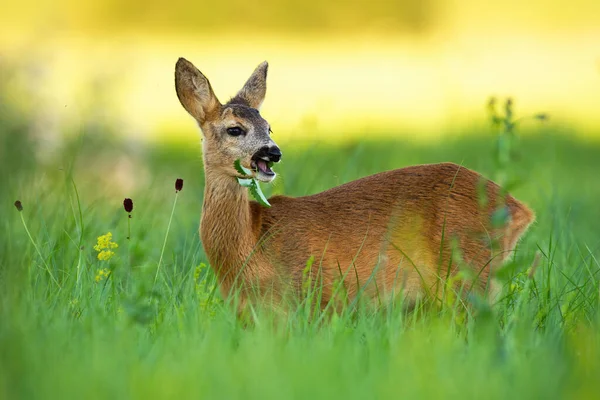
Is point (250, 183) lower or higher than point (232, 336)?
higher

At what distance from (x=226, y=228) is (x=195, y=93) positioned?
0.71 metres

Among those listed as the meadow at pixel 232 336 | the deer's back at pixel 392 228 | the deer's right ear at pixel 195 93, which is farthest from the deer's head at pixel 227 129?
the meadow at pixel 232 336

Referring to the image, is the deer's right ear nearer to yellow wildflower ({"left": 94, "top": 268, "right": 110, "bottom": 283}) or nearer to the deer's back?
the deer's back

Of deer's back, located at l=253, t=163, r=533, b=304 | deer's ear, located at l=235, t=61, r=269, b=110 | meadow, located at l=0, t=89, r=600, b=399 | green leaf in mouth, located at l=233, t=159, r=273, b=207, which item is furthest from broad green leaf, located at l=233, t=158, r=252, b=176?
deer's ear, located at l=235, t=61, r=269, b=110

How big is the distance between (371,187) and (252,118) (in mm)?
642

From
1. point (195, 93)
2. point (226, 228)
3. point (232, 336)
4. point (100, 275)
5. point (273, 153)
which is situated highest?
point (195, 93)

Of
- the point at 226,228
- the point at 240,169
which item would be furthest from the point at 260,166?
the point at 226,228

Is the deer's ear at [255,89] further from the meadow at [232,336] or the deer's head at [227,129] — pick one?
the meadow at [232,336]

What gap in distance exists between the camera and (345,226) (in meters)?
4.71

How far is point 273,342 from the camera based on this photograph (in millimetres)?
3508

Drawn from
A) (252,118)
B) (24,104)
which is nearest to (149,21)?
(24,104)

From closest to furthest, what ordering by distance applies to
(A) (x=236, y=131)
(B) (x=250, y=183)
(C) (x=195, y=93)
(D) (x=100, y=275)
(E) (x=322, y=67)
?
(D) (x=100, y=275) < (B) (x=250, y=183) < (A) (x=236, y=131) < (C) (x=195, y=93) < (E) (x=322, y=67)

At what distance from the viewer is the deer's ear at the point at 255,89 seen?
5285 millimetres

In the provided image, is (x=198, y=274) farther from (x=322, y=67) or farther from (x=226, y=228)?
(x=322, y=67)
